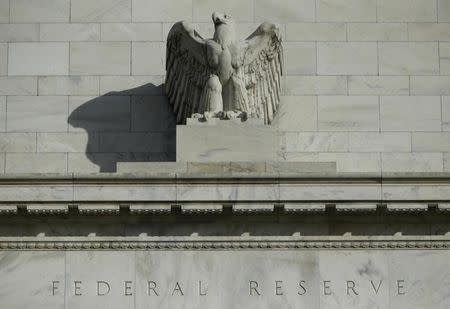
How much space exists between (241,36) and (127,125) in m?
2.86

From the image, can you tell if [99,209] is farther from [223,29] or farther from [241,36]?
[241,36]

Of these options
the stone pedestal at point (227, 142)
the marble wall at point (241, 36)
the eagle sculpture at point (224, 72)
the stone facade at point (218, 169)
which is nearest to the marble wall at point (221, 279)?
the stone facade at point (218, 169)

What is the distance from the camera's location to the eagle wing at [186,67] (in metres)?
34.6

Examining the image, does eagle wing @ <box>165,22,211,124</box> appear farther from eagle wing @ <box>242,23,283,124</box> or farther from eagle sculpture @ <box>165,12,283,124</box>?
eagle wing @ <box>242,23,283,124</box>

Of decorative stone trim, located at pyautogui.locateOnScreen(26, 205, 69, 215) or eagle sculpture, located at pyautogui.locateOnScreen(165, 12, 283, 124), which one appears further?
eagle sculpture, located at pyautogui.locateOnScreen(165, 12, 283, 124)

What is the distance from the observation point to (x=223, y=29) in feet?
113

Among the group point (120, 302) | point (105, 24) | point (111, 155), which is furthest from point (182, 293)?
point (105, 24)

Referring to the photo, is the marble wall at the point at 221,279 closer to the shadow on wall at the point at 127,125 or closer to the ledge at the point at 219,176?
the ledge at the point at 219,176

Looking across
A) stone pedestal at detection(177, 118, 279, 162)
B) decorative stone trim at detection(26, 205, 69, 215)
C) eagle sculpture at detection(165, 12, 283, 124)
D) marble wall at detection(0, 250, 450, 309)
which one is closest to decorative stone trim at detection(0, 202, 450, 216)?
decorative stone trim at detection(26, 205, 69, 215)

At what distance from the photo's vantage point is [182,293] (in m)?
32.4

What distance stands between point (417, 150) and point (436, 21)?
2.79m

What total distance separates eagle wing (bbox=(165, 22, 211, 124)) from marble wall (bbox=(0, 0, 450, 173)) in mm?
936

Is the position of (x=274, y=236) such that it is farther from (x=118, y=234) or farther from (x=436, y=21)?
(x=436, y=21)

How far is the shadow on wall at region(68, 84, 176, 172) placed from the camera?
35719 mm
